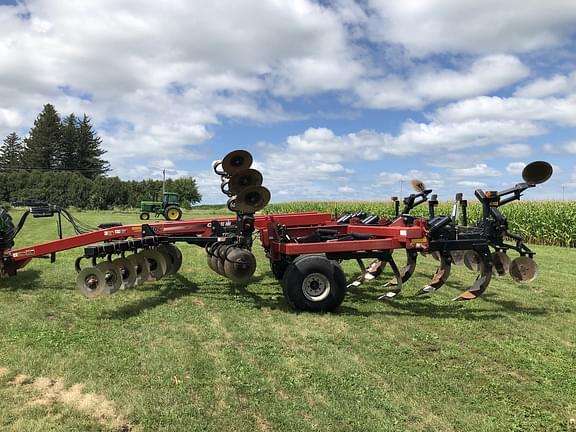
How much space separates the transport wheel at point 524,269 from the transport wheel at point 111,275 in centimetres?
550

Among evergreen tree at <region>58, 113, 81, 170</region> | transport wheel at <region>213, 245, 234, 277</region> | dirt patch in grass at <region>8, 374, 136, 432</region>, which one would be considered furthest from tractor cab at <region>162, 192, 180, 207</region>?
evergreen tree at <region>58, 113, 81, 170</region>

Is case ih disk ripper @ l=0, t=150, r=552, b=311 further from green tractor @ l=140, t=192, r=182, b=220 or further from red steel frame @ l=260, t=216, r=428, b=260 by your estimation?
green tractor @ l=140, t=192, r=182, b=220

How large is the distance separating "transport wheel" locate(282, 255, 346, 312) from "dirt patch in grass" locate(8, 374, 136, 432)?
2984mm

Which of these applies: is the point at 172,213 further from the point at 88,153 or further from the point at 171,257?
the point at 88,153

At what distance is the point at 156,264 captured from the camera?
8.26 metres

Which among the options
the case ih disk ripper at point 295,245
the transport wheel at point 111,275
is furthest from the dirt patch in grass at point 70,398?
the transport wheel at point 111,275

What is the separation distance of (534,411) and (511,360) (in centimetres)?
116

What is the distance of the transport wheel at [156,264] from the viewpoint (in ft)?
26.9

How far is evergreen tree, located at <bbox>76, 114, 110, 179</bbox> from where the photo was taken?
87625mm

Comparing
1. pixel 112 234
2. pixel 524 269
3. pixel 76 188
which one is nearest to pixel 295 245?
pixel 112 234

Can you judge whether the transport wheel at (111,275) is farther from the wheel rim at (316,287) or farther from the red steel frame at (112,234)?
the wheel rim at (316,287)

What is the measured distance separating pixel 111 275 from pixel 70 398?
2979 millimetres

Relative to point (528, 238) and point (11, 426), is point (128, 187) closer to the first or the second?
point (528, 238)

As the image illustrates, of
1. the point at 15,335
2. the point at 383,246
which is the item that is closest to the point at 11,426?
the point at 15,335
